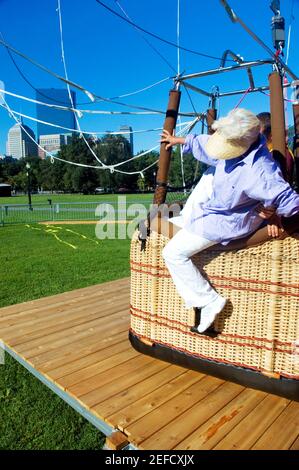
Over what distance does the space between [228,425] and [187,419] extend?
24 cm

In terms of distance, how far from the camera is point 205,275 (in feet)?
8.57

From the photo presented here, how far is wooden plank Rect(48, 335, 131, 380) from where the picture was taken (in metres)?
2.79

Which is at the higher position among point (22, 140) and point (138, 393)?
point (22, 140)

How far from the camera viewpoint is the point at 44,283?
5770mm

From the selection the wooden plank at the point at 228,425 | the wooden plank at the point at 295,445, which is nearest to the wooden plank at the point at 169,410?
the wooden plank at the point at 228,425

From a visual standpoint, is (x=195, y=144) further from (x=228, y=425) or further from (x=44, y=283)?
(x=44, y=283)

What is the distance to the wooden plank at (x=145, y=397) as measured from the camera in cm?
224

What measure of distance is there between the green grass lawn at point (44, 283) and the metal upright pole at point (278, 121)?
2.12 m

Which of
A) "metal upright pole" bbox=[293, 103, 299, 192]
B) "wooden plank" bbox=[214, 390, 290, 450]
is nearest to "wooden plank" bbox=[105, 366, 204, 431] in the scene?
"wooden plank" bbox=[214, 390, 290, 450]

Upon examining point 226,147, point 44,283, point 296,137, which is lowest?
point 44,283

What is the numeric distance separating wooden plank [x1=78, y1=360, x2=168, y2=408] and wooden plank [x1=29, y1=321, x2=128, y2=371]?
20.2 inches

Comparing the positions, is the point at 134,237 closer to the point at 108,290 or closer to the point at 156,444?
the point at 156,444

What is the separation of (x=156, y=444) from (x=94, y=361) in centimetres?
108

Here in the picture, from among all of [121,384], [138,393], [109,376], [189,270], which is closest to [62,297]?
[109,376]
